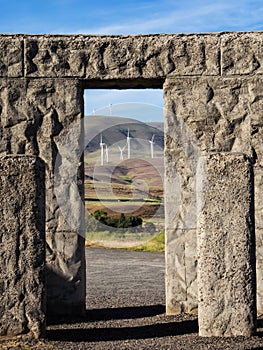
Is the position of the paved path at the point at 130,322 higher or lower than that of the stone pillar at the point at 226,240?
lower

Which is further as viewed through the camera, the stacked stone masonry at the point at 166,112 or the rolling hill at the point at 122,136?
the rolling hill at the point at 122,136

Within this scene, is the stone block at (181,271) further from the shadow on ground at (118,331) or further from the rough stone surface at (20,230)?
the rough stone surface at (20,230)

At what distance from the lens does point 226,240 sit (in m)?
7.22

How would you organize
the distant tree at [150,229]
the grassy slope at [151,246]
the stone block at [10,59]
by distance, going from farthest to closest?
the distant tree at [150,229] → the grassy slope at [151,246] → the stone block at [10,59]

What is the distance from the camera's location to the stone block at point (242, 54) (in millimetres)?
9359

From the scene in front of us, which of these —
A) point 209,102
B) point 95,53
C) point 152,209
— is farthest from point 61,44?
point 152,209

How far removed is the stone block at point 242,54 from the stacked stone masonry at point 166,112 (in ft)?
0.04

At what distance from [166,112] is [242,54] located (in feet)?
3.74

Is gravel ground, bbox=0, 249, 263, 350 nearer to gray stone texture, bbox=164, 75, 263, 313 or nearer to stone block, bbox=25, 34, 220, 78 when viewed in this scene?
gray stone texture, bbox=164, 75, 263, 313

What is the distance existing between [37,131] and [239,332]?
354 cm

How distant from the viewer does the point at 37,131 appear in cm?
934

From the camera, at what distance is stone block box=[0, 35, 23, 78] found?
9.27 meters

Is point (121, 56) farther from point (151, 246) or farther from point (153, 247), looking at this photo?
point (151, 246)

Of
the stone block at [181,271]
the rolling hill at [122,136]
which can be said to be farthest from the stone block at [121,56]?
the rolling hill at [122,136]
